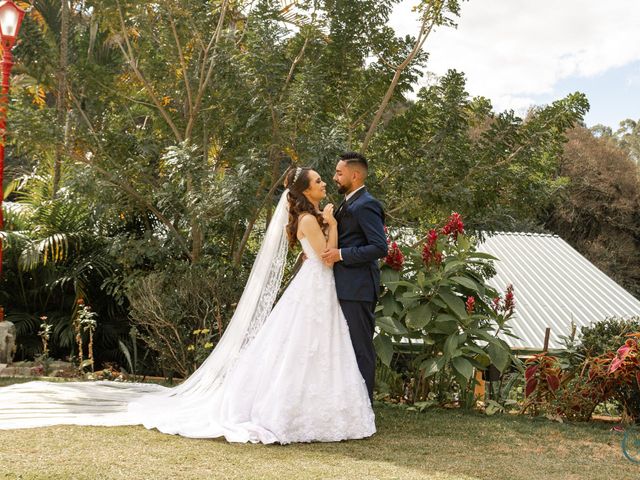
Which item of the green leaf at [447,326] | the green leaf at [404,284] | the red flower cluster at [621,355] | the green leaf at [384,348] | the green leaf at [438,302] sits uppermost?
the green leaf at [404,284]

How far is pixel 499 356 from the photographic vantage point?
19.1 feet

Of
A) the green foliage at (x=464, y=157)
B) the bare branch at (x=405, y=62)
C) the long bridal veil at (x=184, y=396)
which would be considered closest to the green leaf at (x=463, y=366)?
the long bridal veil at (x=184, y=396)

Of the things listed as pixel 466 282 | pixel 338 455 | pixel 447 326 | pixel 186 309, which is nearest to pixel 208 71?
pixel 186 309

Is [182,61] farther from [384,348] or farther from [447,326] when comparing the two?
[447,326]

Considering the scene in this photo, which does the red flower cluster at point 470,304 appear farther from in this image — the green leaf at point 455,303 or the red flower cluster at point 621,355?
the red flower cluster at point 621,355

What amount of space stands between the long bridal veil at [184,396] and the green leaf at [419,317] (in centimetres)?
109

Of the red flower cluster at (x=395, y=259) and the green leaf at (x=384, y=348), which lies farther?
the red flower cluster at (x=395, y=259)

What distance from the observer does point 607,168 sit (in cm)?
2716

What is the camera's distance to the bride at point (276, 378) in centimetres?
481

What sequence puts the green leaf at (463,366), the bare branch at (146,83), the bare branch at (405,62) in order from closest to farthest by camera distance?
the green leaf at (463,366)
the bare branch at (405,62)
the bare branch at (146,83)

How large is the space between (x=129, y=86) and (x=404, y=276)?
13.5ft

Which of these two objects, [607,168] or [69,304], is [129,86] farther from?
[607,168]

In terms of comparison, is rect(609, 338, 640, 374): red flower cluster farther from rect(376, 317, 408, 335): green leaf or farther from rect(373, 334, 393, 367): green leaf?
rect(373, 334, 393, 367): green leaf

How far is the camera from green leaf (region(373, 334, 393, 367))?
588 centimetres
